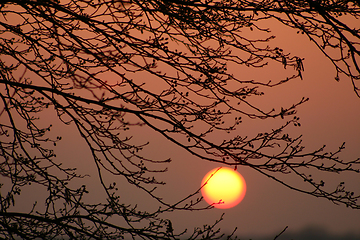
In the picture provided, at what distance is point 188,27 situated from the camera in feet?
13.6

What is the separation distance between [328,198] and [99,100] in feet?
8.13

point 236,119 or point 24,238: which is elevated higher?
point 236,119

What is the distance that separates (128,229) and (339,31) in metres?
2.87

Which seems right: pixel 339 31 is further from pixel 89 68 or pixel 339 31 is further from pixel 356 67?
pixel 89 68

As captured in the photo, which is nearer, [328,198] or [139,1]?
[328,198]

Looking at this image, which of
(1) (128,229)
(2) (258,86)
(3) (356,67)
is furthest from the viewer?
(2) (258,86)

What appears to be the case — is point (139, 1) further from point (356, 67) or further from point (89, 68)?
point (356, 67)

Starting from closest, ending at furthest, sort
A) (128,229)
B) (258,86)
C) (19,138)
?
(128,229) → (258,86) → (19,138)

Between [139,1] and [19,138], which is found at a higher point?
[139,1]

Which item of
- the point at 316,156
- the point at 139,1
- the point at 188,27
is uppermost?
the point at 139,1

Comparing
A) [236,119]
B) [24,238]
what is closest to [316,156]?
[236,119]

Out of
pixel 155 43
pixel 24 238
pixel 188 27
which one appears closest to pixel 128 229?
pixel 24 238

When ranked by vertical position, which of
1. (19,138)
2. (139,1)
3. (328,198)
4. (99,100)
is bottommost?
(328,198)

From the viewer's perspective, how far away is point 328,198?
11.8 feet
